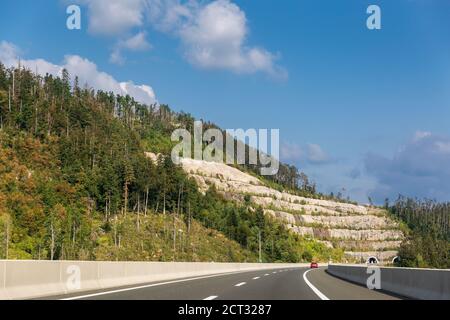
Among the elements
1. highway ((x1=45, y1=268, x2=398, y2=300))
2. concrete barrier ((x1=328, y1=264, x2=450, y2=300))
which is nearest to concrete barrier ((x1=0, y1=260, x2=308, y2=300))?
highway ((x1=45, y1=268, x2=398, y2=300))

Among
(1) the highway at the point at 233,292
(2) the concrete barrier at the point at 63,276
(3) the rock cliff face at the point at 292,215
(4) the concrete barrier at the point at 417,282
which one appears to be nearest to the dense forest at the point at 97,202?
(3) the rock cliff face at the point at 292,215

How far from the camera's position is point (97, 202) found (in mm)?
121812

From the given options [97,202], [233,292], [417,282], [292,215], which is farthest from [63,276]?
[292,215]

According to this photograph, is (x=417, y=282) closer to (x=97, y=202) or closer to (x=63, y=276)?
(x=63, y=276)

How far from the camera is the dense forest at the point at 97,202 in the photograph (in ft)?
320

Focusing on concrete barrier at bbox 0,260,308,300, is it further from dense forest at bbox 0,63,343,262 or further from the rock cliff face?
the rock cliff face

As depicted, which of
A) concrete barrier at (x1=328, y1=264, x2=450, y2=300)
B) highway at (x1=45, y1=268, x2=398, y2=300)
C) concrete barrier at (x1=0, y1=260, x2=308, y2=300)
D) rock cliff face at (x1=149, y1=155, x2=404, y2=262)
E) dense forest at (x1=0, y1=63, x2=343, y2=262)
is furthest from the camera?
rock cliff face at (x1=149, y1=155, x2=404, y2=262)

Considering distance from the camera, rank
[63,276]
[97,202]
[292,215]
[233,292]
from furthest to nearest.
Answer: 1. [292,215]
2. [97,202]
3. [233,292]
4. [63,276]

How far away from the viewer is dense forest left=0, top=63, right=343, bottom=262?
97.7m

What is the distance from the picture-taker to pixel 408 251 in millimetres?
156750

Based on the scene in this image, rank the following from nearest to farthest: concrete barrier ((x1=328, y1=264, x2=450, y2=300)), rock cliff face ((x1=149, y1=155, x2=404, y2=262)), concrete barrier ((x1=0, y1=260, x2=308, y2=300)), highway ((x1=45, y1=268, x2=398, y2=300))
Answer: concrete barrier ((x1=0, y1=260, x2=308, y2=300)) < concrete barrier ((x1=328, y1=264, x2=450, y2=300)) < highway ((x1=45, y1=268, x2=398, y2=300)) < rock cliff face ((x1=149, y1=155, x2=404, y2=262))
